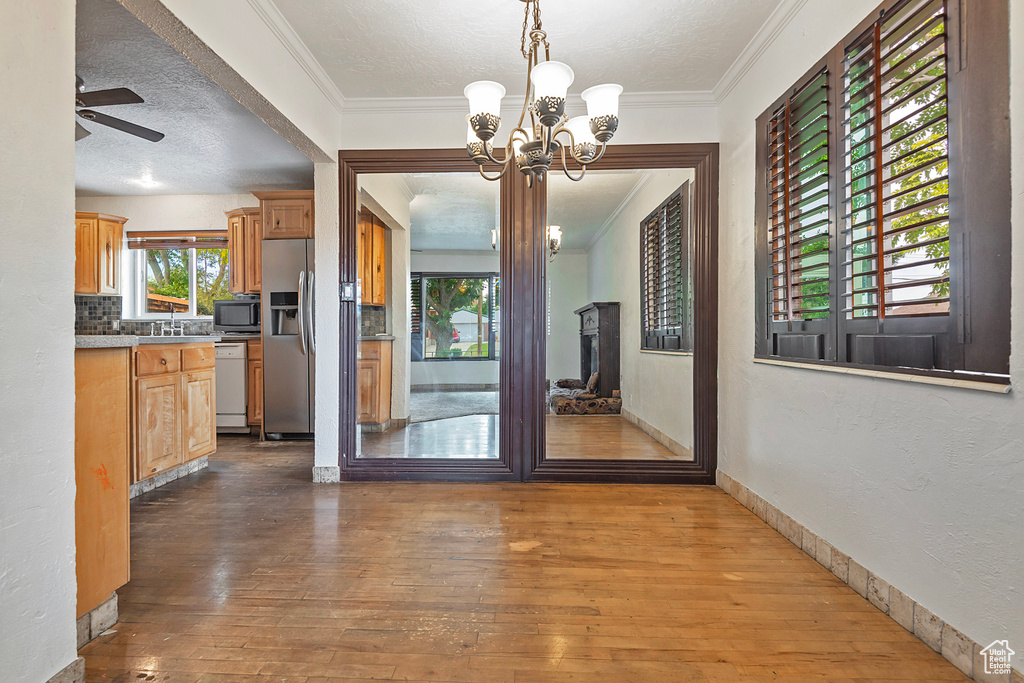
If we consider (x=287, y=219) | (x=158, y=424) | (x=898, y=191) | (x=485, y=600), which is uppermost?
(x=287, y=219)

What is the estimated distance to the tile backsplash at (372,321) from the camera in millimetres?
3355

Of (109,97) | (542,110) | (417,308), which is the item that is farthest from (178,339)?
(542,110)

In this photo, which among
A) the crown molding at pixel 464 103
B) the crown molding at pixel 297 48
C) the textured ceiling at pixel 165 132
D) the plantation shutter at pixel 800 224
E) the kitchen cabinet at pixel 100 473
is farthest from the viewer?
the crown molding at pixel 464 103

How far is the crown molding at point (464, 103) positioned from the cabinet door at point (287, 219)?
153cm

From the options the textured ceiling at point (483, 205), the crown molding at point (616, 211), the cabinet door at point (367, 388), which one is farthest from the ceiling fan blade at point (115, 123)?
the crown molding at point (616, 211)

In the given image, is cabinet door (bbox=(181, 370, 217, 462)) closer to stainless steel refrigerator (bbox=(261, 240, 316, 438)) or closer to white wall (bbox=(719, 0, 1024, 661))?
stainless steel refrigerator (bbox=(261, 240, 316, 438))

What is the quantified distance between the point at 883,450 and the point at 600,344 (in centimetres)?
186

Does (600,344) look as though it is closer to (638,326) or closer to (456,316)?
(638,326)

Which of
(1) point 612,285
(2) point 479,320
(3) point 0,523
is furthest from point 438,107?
(3) point 0,523

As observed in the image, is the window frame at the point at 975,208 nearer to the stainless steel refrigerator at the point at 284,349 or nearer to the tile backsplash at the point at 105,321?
the stainless steel refrigerator at the point at 284,349

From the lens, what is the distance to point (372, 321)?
3396mm

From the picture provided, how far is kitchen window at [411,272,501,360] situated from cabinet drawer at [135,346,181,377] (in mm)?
1479

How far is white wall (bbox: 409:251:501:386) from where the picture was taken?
337cm

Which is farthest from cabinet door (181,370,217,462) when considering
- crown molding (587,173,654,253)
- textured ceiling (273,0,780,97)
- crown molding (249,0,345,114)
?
crown molding (587,173,654,253)
